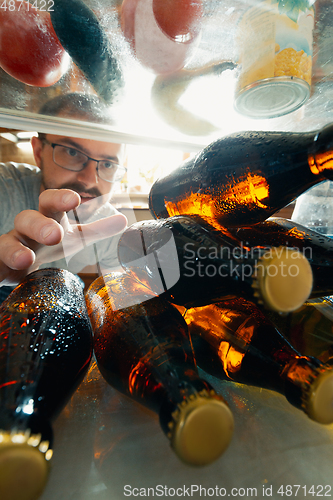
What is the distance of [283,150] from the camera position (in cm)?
29

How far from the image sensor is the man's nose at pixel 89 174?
81cm

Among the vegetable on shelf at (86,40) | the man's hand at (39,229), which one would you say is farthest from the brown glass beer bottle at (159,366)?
the vegetable on shelf at (86,40)

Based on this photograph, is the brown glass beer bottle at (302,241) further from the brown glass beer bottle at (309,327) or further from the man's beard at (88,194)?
the man's beard at (88,194)

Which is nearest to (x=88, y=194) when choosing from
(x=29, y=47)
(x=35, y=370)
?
(x=29, y=47)

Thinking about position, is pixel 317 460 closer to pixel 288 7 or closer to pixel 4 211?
pixel 288 7

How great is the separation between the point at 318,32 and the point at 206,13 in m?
0.19

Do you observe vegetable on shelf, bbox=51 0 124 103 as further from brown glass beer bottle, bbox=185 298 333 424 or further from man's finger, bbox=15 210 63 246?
brown glass beer bottle, bbox=185 298 333 424

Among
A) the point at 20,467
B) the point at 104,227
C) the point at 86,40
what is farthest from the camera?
the point at 104,227

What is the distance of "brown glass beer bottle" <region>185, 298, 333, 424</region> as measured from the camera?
18cm

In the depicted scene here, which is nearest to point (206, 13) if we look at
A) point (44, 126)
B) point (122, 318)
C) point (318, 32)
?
point (318, 32)

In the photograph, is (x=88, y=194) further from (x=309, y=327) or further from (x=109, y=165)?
(x=309, y=327)

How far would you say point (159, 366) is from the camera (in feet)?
0.66

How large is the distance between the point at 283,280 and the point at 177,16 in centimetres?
39

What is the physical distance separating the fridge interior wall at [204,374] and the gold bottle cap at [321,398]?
7cm
